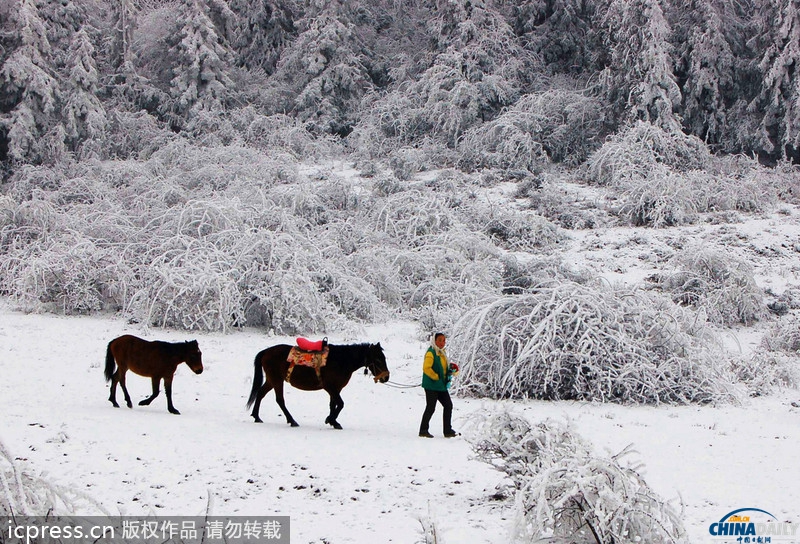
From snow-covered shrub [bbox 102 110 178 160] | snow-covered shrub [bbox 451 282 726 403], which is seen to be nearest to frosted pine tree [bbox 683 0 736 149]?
snow-covered shrub [bbox 451 282 726 403]

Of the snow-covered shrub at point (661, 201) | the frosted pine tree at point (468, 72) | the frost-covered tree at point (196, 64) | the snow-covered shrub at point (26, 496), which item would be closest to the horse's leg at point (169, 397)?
the snow-covered shrub at point (26, 496)

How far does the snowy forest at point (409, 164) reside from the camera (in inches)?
513

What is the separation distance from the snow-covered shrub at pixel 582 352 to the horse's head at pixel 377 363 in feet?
8.89

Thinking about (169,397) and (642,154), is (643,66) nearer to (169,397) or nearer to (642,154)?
(642,154)

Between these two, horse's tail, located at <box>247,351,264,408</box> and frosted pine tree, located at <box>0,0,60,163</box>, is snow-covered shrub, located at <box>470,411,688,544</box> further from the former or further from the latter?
frosted pine tree, located at <box>0,0,60,163</box>

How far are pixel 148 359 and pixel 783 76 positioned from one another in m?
23.8

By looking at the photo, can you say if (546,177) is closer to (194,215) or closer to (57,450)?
(194,215)

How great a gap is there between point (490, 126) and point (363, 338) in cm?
1444

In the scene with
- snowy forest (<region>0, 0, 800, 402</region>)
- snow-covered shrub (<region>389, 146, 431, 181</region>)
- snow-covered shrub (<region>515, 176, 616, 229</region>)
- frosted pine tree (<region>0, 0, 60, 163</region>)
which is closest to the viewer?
snowy forest (<region>0, 0, 800, 402</region>)

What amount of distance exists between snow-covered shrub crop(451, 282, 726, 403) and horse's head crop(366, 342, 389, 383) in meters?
2.71

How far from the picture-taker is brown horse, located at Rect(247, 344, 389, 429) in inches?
310

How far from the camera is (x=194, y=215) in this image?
53.8ft

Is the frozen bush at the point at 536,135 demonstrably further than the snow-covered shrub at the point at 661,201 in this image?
Yes

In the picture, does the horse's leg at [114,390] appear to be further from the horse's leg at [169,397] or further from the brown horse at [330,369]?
the brown horse at [330,369]
